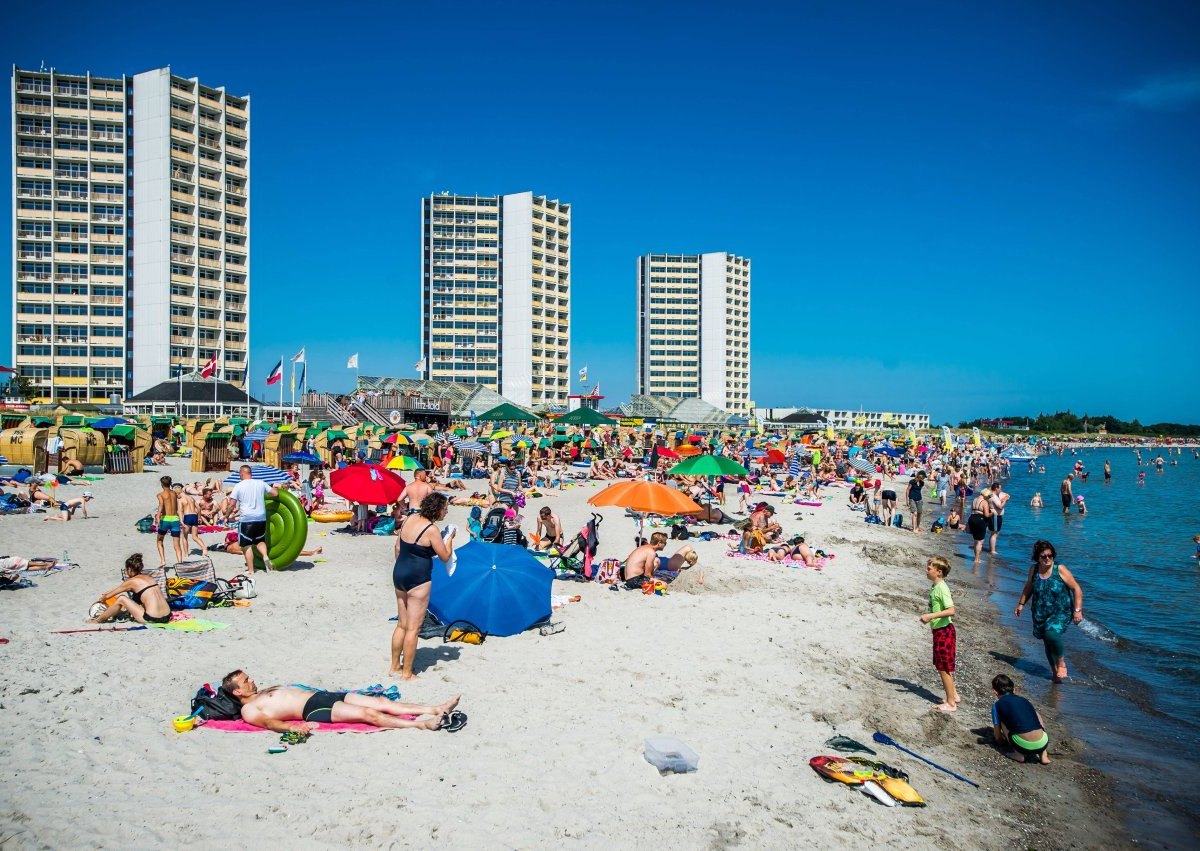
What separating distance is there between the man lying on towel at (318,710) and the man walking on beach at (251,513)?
16.4ft

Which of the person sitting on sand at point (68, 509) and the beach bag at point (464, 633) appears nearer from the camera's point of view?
the beach bag at point (464, 633)

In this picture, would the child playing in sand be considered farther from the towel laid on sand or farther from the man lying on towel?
the towel laid on sand

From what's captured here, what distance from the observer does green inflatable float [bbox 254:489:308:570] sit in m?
10.5

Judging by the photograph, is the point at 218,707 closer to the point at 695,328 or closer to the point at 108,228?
the point at 108,228

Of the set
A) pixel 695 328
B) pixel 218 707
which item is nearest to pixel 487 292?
pixel 695 328

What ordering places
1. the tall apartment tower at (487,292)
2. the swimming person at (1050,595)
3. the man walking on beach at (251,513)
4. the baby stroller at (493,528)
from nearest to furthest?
the swimming person at (1050,595)
the man walking on beach at (251,513)
the baby stroller at (493,528)
the tall apartment tower at (487,292)

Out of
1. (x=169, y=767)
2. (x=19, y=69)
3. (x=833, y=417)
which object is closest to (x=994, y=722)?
(x=169, y=767)

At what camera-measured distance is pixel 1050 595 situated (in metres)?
7.50

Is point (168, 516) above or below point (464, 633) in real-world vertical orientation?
above

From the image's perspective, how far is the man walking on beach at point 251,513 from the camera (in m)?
9.91

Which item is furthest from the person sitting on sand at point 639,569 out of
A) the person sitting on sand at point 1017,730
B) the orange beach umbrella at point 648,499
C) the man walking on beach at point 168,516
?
the man walking on beach at point 168,516

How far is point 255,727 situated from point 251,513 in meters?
5.42

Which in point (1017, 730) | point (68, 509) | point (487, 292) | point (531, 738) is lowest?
point (1017, 730)

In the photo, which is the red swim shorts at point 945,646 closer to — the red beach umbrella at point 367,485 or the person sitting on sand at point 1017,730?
the person sitting on sand at point 1017,730
